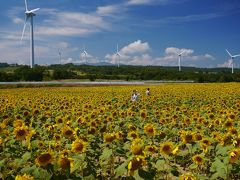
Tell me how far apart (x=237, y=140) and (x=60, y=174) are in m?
Result: 3.06

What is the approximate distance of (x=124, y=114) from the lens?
36.7 ft

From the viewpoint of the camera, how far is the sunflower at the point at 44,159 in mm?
4446

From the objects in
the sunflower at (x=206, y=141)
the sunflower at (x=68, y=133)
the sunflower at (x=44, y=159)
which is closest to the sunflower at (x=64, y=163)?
the sunflower at (x=44, y=159)

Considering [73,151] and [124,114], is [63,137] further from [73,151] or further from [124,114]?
[124,114]

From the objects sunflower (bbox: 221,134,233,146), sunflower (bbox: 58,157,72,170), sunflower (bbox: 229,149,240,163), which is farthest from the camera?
sunflower (bbox: 221,134,233,146)

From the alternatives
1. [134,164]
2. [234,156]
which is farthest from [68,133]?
[234,156]

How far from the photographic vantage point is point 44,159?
4477mm

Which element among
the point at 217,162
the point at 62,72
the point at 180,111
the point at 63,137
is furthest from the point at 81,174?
the point at 62,72

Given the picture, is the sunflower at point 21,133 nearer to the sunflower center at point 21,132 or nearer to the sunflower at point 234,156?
the sunflower center at point 21,132

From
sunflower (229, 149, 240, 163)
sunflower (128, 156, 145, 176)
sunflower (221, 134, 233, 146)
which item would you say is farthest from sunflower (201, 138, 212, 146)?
sunflower (128, 156, 145, 176)

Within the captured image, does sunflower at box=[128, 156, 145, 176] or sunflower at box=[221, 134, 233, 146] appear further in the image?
sunflower at box=[221, 134, 233, 146]

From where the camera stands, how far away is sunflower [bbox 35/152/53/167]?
4.45 m

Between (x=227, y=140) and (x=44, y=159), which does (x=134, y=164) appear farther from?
(x=227, y=140)

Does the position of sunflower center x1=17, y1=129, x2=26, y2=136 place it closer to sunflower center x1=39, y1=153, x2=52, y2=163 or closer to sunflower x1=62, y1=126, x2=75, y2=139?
sunflower x1=62, y1=126, x2=75, y2=139
